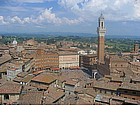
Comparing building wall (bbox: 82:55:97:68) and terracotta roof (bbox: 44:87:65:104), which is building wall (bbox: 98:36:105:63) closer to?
building wall (bbox: 82:55:97:68)

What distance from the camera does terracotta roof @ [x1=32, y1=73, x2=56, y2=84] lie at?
13.8 feet

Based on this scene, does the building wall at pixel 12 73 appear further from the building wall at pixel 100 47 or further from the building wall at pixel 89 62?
the building wall at pixel 89 62

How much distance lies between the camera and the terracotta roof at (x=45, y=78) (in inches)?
165

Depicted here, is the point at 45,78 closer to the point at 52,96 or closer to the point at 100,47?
the point at 100,47

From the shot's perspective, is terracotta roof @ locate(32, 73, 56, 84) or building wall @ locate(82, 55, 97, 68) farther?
building wall @ locate(82, 55, 97, 68)

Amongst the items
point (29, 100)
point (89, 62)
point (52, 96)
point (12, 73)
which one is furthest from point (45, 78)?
point (29, 100)

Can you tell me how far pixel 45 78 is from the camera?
435cm

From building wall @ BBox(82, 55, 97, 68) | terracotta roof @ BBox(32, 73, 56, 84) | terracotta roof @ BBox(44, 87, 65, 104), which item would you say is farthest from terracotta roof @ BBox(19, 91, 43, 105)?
building wall @ BBox(82, 55, 97, 68)

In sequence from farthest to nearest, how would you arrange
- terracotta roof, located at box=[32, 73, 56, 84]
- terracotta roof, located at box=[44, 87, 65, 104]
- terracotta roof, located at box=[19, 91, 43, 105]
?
1. terracotta roof, located at box=[32, 73, 56, 84]
2. terracotta roof, located at box=[44, 87, 65, 104]
3. terracotta roof, located at box=[19, 91, 43, 105]

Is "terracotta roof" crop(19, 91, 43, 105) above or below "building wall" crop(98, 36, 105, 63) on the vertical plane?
below
